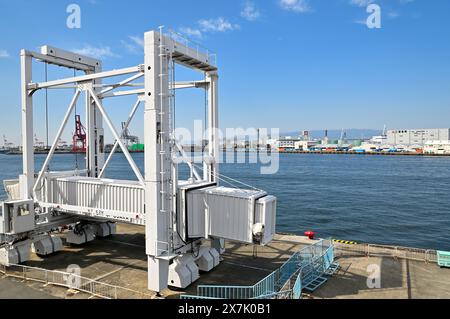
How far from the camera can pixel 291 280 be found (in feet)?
56.6

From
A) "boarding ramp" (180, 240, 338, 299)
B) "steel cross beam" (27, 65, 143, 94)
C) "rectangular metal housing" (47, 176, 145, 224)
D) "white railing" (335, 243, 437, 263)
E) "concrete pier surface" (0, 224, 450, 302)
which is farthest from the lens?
"white railing" (335, 243, 437, 263)

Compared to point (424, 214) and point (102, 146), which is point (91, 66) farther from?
point (424, 214)

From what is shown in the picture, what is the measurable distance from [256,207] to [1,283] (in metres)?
14.4

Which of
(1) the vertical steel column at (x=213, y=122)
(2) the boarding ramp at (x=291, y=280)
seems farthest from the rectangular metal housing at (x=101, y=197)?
(2) the boarding ramp at (x=291, y=280)

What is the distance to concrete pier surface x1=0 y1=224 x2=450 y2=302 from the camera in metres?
15.9

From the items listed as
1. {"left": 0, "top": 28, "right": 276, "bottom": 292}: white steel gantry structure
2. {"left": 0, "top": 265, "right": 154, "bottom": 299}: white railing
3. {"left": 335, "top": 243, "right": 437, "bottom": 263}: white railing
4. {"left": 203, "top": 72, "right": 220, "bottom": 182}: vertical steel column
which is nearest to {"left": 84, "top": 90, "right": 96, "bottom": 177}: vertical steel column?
{"left": 0, "top": 28, "right": 276, "bottom": 292}: white steel gantry structure

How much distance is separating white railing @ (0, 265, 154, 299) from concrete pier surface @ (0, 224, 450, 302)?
5.5 inches

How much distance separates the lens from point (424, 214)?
5147cm

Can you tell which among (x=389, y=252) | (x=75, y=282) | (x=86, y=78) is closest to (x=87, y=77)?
(x=86, y=78)

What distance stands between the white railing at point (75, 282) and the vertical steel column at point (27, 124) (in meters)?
6.19

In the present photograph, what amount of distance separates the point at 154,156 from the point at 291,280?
10.2 metres

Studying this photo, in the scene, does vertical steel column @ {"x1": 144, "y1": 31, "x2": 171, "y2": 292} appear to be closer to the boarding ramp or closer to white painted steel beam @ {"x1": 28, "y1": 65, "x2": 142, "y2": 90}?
white painted steel beam @ {"x1": 28, "y1": 65, "x2": 142, "y2": 90}

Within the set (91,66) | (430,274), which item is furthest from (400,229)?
(91,66)

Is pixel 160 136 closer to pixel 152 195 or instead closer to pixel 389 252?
pixel 152 195
